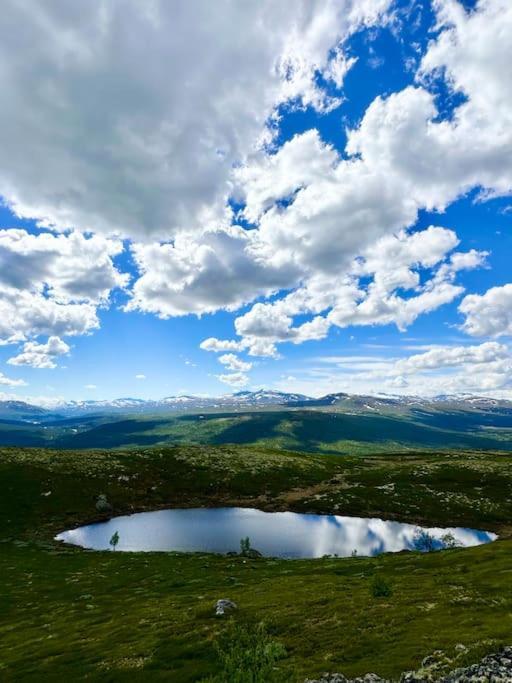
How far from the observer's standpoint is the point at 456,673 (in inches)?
589

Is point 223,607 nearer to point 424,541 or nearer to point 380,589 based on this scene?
point 380,589

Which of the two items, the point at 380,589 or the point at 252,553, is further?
the point at 252,553

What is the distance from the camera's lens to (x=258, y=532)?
271ft

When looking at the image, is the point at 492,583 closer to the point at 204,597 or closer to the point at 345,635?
the point at 345,635

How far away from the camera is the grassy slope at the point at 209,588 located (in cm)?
2239

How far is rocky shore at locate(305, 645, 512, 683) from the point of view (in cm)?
1411

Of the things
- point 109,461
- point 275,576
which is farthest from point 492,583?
point 109,461

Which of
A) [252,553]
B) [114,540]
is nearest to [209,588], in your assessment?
[252,553]

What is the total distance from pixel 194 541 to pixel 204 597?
4157 cm

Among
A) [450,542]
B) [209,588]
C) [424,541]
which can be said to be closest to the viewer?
[209,588]

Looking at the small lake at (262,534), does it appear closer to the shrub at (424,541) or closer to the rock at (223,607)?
the shrub at (424,541)

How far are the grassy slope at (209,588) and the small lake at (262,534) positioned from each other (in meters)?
5.68

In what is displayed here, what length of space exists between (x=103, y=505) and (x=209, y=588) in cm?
5987

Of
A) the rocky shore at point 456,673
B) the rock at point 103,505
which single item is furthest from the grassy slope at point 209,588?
the rock at point 103,505
